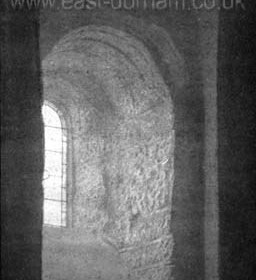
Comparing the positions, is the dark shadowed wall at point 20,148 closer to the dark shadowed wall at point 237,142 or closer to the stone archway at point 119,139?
the stone archway at point 119,139

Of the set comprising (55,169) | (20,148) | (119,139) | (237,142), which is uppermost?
(119,139)

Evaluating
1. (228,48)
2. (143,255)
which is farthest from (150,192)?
(228,48)

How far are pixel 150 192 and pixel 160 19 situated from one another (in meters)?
1.57

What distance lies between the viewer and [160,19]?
46.9ft

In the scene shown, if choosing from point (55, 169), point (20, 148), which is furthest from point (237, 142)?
point (55, 169)

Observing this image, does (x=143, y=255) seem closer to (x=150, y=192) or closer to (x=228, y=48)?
(x=150, y=192)

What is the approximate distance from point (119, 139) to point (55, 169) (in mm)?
1038

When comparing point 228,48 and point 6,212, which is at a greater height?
point 228,48

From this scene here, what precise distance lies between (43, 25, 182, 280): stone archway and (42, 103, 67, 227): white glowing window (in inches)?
5.3

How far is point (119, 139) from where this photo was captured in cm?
1512

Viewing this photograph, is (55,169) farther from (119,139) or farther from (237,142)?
(237,142)

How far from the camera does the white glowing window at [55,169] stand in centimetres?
1571

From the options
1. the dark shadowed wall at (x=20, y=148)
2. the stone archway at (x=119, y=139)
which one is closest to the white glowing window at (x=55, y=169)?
the stone archway at (x=119, y=139)

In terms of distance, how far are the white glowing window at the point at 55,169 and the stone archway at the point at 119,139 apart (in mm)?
135
